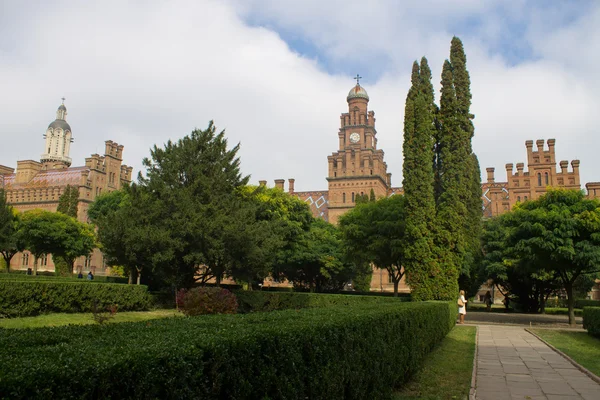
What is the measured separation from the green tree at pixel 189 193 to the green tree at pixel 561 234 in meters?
14.8

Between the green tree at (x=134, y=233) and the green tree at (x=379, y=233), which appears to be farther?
the green tree at (x=379, y=233)

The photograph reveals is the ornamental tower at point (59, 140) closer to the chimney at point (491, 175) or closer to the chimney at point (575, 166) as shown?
the chimney at point (491, 175)

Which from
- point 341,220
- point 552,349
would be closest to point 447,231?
point 552,349

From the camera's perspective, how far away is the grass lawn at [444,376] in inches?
315

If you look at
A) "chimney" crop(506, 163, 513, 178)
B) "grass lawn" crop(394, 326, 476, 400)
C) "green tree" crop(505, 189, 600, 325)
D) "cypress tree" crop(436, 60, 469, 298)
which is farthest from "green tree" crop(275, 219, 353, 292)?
"grass lawn" crop(394, 326, 476, 400)

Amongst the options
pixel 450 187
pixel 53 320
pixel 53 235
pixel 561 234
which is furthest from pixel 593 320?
pixel 53 235

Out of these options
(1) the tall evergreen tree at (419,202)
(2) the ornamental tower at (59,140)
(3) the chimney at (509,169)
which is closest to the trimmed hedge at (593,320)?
(1) the tall evergreen tree at (419,202)

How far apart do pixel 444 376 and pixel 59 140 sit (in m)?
104

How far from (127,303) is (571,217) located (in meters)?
21.2

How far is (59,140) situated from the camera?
9775 cm

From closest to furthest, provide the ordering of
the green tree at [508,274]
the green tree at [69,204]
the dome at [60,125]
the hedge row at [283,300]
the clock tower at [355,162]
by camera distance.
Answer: the hedge row at [283,300]
the green tree at [508,274]
the green tree at [69,204]
the clock tower at [355,162]
the dome at [60,125]

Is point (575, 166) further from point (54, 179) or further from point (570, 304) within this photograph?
point (54, 179)

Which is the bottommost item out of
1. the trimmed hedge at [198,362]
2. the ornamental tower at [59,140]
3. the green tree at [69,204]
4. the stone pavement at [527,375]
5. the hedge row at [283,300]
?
the stone pavement at [527,375]

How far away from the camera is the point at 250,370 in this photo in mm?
3844
